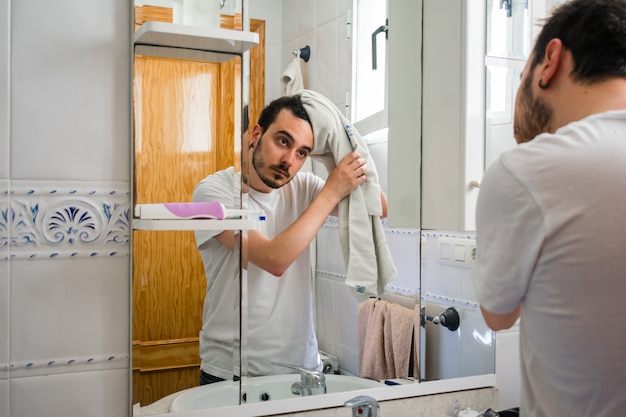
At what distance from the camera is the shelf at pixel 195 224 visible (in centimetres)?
112

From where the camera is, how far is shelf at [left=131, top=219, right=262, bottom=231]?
1118 millimetres

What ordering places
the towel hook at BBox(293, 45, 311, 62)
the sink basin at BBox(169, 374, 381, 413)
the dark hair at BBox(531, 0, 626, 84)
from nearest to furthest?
the dark hair at BBox(531, 0, 626, 84) → the sink basin at BBox(169, 374, 381, 413) → the towel hook at BBox(293, 45, 311, 62)

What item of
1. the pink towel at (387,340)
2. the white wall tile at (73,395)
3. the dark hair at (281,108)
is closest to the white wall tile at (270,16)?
the dark hair at (281,108)

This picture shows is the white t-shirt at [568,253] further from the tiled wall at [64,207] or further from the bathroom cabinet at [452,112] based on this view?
the tiled wall at [64,207]

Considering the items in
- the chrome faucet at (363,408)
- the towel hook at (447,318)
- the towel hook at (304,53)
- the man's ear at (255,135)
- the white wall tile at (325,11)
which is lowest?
the chrome faucet at (363,408)

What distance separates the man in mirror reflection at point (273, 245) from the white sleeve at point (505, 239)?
0.46 meters

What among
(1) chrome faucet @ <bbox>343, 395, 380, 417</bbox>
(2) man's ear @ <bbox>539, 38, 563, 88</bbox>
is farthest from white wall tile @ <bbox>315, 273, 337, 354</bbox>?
(2) man's ear @ <bbox>539, 38, 563, 88</bbox>

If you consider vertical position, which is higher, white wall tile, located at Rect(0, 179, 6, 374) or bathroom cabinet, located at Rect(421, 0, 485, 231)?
bathroom cabinet, located at Rect(421, 0, 485, 231)

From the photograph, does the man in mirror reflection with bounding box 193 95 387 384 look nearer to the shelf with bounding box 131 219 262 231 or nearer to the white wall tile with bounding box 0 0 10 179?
the shelf with bounding box 131 219 262 231

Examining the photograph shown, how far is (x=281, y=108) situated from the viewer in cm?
131

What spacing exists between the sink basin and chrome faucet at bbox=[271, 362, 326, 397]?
1 centimetres

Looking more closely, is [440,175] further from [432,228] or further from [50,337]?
[50,337]

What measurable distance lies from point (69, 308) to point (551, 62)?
3.14 ft

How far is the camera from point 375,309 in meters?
1.44
